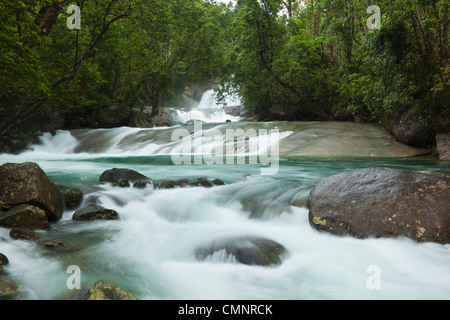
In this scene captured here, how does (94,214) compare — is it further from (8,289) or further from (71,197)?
(8,289)

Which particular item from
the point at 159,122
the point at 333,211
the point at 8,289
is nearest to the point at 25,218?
the point at 8,289

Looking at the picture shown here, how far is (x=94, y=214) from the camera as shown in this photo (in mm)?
4801

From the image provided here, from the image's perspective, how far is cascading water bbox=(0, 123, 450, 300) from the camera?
293 cm

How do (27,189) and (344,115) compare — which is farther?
(344,115)

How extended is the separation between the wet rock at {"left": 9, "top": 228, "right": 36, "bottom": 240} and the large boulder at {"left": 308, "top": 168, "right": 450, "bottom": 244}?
12.9 ft

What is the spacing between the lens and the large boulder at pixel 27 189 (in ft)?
14.2

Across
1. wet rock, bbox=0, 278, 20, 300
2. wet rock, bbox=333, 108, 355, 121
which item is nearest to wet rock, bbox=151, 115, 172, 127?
wet rock, bbox=333, 108, 355, 121

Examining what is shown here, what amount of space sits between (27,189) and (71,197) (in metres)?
0.92

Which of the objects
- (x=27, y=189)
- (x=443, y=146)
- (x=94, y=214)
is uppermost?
(x=443, y=146)

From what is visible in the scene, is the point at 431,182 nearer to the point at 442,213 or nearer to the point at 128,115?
the point at 442,213

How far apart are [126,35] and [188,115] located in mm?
13098

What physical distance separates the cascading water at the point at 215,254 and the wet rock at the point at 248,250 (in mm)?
96

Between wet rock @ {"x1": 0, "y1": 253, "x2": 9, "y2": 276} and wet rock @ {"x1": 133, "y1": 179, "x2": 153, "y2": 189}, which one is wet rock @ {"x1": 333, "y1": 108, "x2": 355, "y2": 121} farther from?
wet rock @ {"x1": 0, "y1": 253, "x2": 9, "y2": 276}
